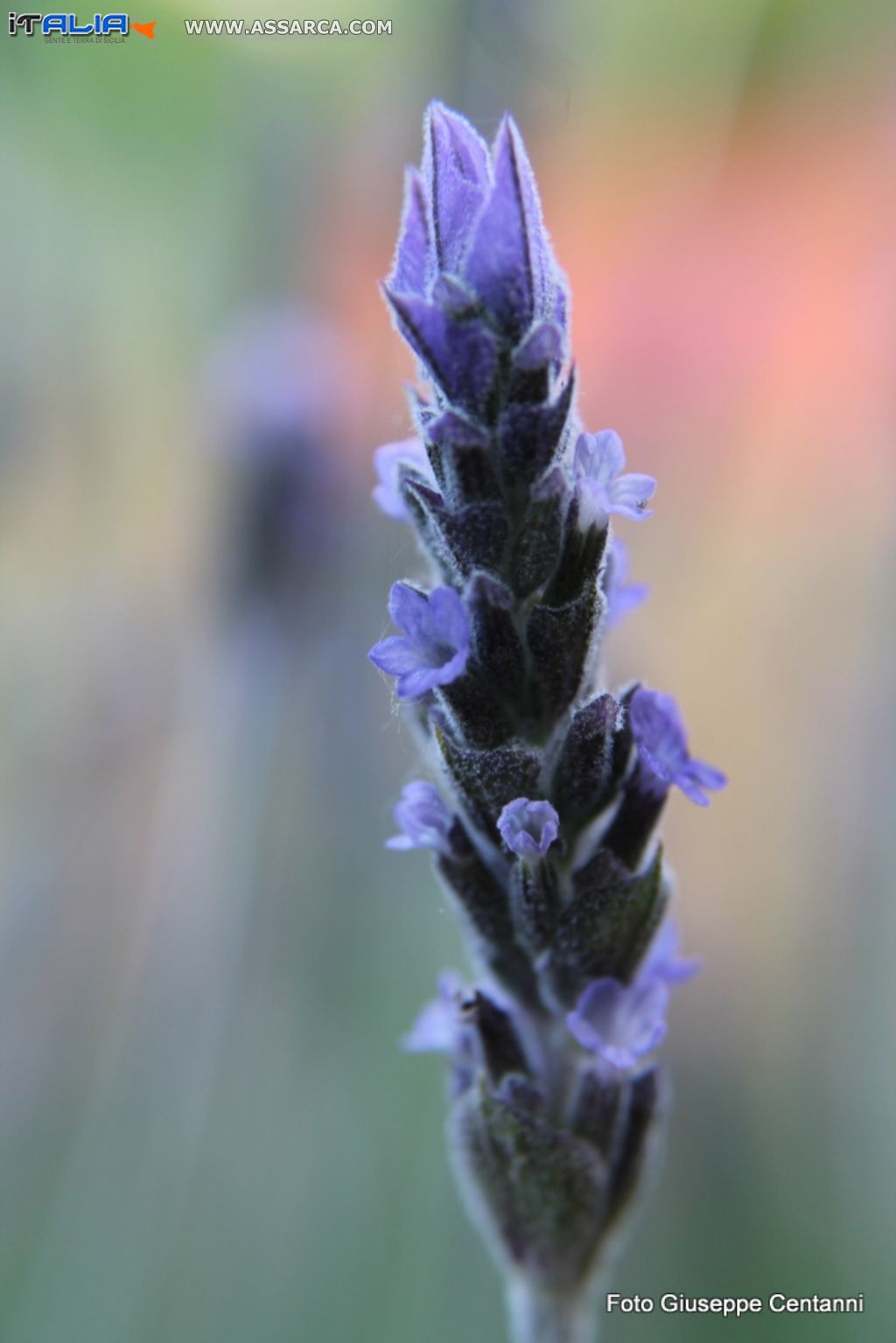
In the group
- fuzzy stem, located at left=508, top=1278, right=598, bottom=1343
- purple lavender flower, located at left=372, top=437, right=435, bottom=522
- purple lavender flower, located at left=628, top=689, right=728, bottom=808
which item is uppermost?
purple lavender flower, located at left=372, top=437, right=435, bottom=522

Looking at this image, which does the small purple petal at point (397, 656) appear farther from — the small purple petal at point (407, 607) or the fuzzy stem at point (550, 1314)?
the fuzzy stem at point (550, 1314)

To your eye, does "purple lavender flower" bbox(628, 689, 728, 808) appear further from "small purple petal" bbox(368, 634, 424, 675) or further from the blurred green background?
the blurred green background

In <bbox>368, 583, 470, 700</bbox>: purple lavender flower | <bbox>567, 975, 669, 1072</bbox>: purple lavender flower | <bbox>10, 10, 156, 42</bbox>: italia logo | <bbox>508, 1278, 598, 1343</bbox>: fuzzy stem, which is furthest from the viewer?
<bbox>10, 10, 156, 42</bbox>: italia logo

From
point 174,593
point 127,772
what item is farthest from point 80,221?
point 127,772

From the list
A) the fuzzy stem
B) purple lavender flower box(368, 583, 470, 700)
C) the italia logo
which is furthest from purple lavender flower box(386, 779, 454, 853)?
the italia logo

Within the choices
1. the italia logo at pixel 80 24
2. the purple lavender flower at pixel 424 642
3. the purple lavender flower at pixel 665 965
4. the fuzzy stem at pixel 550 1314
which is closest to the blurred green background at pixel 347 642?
the italia logo at pixel 80 24

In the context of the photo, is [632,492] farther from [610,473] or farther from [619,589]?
[619,589]

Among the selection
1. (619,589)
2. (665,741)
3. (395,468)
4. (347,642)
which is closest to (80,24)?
(347,642)
